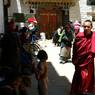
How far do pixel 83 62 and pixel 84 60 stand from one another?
2.1 inches

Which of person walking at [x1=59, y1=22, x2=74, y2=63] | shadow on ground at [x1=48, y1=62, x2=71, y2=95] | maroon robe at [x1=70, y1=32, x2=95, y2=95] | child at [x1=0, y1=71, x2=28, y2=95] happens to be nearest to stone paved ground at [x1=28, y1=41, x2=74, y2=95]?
shadow on ground at [x1=48, y1=62, x2=71, y2=95]

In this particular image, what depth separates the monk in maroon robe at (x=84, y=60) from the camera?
332 inches

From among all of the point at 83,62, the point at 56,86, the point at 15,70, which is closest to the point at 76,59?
the point at 83,62

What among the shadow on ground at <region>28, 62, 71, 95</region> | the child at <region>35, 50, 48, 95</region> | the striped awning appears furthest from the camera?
the striped awning

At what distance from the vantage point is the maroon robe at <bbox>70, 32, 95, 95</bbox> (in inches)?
334

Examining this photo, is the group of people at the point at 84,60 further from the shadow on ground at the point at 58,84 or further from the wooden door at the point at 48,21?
the wooden door at the point at 48,21

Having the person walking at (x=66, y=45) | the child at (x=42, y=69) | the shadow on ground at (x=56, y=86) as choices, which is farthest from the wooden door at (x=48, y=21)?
the child at (x=42, y=69)

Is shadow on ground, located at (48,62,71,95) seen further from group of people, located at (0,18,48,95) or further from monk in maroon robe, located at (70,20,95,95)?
group of people, located at (0,18,48,95)

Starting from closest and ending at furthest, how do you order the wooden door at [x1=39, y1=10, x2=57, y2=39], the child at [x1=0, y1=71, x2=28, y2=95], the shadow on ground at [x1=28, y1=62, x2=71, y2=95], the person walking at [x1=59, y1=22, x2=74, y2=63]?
the child at [x1=0, y1=71, x2=28, y2=95] < the shadow on ground at [x1=28, y1=62, x2=71, y2=95] < the person walking at [x1=59, y1=22, x2=74, y2=63] < the wooden door at [x1=39, y1=10, x2=57, y2=39]

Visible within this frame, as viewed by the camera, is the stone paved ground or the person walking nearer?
the stone paved ground

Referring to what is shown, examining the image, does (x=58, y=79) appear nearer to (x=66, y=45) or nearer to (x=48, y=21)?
(x=66, y=45)

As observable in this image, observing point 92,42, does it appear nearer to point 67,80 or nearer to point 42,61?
point 42,61

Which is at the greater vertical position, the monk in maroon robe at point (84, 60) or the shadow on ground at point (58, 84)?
the monk in maroon robe at point (84, 60)

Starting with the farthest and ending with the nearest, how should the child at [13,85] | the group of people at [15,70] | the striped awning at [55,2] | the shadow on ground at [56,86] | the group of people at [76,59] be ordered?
the striped awning at [55,2] < the shadow on ground at [56,86] < the group of people at [76,59] < the group of people at [15,70] < the child at [13,85]
